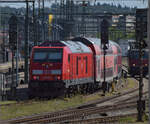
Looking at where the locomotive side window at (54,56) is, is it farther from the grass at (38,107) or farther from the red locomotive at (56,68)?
the grass at (38,107)

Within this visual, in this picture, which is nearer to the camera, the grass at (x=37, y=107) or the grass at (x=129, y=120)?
the grass at (x=129, y=120)

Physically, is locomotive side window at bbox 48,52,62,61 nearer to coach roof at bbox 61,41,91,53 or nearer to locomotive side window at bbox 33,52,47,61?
locomotive side window at bbox 33,52,47,61

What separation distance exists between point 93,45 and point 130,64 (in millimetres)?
13891

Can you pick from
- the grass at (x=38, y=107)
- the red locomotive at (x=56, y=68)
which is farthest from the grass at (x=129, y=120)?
the red locomotive at (x=56, y=68)

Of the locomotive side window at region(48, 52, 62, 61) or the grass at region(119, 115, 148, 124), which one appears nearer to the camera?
the grass at region(119, 115, 148, 124)

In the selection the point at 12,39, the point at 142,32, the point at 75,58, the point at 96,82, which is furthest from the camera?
the point at 96,82

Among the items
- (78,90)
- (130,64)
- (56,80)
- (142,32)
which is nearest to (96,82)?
(78,90)

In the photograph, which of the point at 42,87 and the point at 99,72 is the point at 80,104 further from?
the point at 99,72

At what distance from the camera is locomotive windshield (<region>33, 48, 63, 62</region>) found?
2191 centimetres

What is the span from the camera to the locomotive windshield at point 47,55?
21906 millimetres

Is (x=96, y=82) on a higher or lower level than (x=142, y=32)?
lower

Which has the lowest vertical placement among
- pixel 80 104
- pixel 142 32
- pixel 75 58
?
pixel 80 104

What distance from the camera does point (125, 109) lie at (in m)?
20.0

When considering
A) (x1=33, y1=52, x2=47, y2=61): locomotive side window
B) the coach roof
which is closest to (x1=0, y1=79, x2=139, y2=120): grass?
(x1=33, y1=52, x2=47, y2=61): locomotive side window
